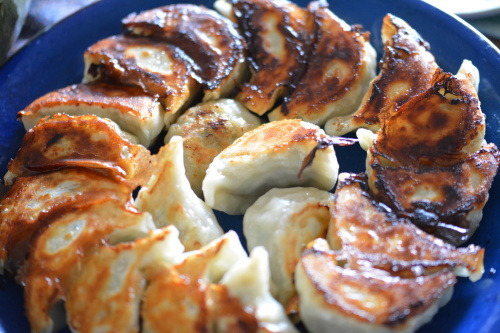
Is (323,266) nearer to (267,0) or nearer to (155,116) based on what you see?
(155,116)

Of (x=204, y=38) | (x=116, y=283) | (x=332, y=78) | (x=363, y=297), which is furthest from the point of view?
(x=204, y=38)

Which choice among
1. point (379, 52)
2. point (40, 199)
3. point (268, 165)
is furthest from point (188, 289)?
point (379, 52)

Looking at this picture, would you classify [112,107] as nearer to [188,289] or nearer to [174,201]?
[174,201]

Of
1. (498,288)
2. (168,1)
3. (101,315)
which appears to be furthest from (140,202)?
(168,1)

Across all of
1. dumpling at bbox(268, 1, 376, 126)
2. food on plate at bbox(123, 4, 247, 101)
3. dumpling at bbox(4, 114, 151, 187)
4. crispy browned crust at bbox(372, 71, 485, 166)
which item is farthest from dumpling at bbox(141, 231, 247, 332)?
food on plate at bbox(123, 4, 247, 101)

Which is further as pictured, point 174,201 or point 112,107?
point 112,107

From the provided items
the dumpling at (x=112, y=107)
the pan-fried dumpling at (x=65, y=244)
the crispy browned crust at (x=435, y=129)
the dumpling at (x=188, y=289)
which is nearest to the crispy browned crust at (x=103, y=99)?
the dumpling at (x=112, y=107)

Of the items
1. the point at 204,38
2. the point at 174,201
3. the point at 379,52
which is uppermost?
the point at 379,52

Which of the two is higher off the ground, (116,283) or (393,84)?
(393,84)
